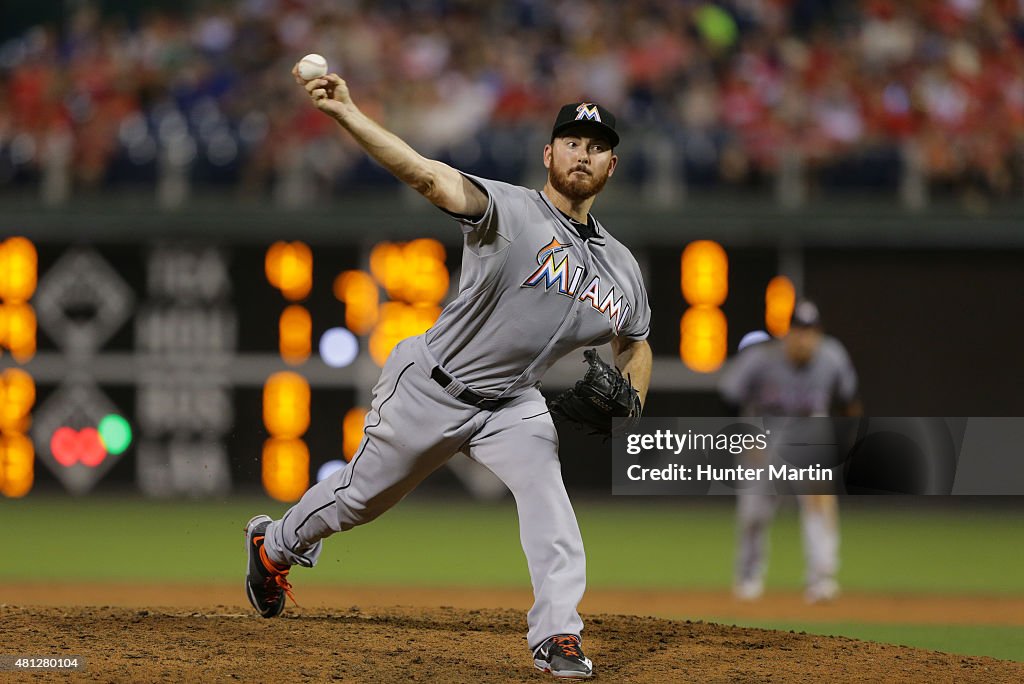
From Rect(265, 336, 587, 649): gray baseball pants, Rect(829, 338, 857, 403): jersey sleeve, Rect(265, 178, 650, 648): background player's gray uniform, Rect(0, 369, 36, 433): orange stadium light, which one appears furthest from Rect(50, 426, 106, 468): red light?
Rect(265, 178, 650, 648): background player's gray uniform

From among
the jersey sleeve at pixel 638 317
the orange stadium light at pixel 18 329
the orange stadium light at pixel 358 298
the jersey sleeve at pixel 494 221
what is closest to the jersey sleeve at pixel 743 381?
the orange stadium light at pixel 358 298

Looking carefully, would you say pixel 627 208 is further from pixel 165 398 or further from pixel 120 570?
pixel 120 570

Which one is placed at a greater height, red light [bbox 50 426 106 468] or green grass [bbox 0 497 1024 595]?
red light [bbox 50 426 106 468]

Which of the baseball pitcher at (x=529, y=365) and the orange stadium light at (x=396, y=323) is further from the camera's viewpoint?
the orange stadium light at (x=396, y=323)

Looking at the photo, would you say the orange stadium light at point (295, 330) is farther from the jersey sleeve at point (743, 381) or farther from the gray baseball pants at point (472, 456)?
the gray baseball pants at point (472, 456)

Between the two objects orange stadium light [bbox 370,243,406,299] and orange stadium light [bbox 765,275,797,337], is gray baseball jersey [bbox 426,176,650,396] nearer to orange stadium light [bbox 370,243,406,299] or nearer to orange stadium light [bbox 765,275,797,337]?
orange stadium light [bbox 765,275,797,337]

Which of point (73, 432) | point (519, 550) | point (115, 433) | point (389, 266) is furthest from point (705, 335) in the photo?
point (73, 432)
